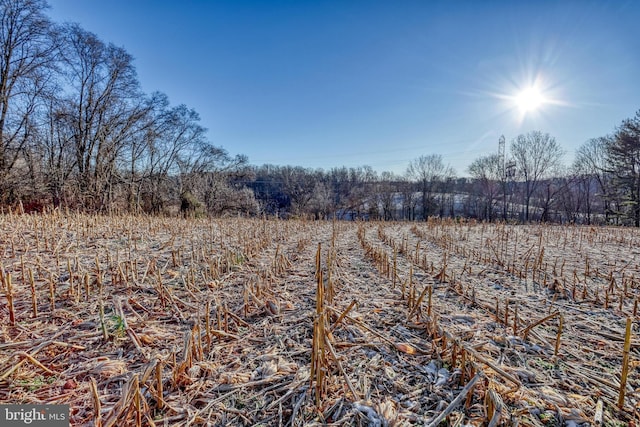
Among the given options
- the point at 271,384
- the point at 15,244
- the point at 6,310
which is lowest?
the point at 271,384

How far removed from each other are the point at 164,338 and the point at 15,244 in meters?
4.45

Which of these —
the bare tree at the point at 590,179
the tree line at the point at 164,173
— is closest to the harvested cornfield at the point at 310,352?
the tree line at the point at 164,173

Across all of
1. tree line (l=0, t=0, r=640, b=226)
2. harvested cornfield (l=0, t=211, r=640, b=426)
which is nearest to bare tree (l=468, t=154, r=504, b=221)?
tree line (l=0, t=0, r=640, b=226)

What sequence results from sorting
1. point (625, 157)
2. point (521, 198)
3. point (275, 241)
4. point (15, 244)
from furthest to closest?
point (521, 198), point (625, 157), point (275, 241), point (15, 244)

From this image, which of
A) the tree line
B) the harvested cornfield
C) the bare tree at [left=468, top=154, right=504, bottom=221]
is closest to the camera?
the harvested cornfield

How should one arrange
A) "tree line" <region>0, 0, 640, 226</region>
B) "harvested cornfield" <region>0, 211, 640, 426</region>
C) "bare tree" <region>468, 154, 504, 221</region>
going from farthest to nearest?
1. "bare tree" <region>468, 154, 504, 221</region>
2. "tree line" <region>0, 0, 640, 226</region>
3. "harvested cornfield" <region>0, 211, 640, 426</region>

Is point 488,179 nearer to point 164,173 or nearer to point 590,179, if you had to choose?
point 590,179

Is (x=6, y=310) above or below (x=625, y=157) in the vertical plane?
below

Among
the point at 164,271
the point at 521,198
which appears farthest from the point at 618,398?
the point at 521,198

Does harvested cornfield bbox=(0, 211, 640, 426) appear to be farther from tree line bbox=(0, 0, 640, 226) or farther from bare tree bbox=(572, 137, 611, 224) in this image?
bare tree bbox=(572, 137, 611, 224)

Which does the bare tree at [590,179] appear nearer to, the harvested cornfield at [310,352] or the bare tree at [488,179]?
the bare tree at [488,179]

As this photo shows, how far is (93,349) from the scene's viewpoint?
2.08m

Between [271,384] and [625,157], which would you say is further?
[625,157]

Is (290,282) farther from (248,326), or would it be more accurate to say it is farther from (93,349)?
(93,349)
